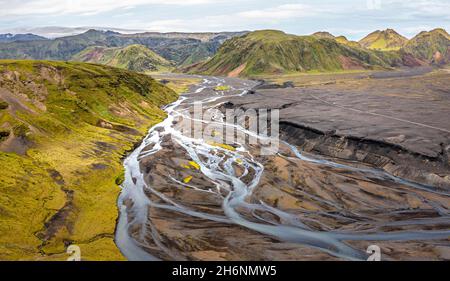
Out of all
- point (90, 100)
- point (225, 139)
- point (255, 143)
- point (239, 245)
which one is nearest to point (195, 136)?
A: point (225, 139)

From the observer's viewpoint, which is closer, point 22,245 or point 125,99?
point 22,245

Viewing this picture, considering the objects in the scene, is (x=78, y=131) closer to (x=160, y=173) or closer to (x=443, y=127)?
(x=160, y=173)

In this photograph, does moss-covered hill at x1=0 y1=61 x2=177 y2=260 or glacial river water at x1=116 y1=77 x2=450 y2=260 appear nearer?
glacial river water at x1=116 y1=77 x2=450 y2=260

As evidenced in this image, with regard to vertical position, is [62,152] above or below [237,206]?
above

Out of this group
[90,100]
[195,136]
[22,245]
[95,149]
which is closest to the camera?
[22,245]

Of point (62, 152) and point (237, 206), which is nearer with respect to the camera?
point (237, 206)

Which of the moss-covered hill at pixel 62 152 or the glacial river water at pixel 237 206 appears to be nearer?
the glacial river water at pixel 237 206

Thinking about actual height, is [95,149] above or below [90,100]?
below

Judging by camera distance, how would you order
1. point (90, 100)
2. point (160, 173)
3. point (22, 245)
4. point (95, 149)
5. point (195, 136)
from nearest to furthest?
1. point (22, 245)
2. point (160, 173)
3. point (95, 149)
4. point (195, 136)
5. point (90, 100)
